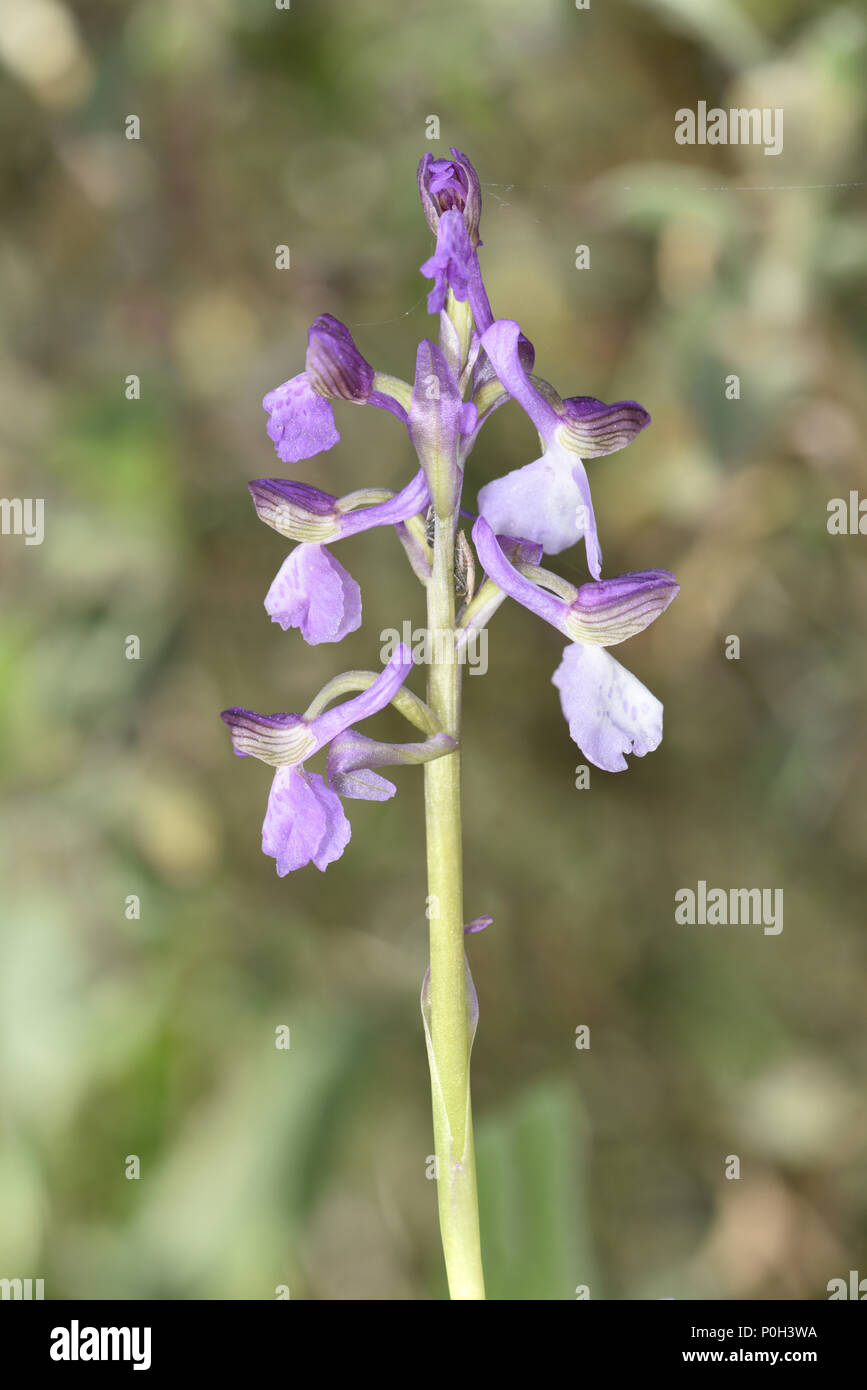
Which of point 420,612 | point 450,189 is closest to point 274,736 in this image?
point 450,189

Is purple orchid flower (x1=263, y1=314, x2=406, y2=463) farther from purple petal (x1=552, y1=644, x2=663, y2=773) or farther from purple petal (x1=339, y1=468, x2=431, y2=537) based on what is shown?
purple petal (x1=552, y1=644, x2=663, y2=773)

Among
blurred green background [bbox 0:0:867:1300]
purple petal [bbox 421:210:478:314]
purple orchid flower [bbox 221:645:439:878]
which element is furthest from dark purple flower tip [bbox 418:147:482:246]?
blurred green background [bbox 0:0:867:1300]

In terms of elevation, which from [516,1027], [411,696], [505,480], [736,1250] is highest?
[505,480]

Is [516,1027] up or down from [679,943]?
down

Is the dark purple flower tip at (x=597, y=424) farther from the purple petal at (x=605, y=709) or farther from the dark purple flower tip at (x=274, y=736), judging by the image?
the dark purple flower tip at (x=274, y=736)

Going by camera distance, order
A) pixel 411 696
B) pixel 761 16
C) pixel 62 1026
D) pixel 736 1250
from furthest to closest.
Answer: pixel 736 1250, pixel 761 16, pixel 62 1026, pixel 411 696
